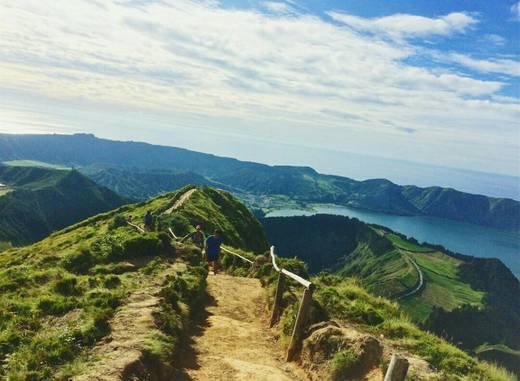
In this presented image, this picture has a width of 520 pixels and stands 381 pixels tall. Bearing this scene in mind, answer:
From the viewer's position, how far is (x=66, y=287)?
1720cm

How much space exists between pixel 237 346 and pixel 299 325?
289 cm

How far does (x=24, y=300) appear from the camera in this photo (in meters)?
15.1

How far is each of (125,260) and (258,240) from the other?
60.0 metres

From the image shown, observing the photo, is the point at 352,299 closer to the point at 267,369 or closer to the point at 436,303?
the point at 267,369

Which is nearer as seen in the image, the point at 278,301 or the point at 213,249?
the point at 278,301

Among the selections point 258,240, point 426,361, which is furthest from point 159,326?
point 258,240

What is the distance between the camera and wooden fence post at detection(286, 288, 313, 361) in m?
14.7

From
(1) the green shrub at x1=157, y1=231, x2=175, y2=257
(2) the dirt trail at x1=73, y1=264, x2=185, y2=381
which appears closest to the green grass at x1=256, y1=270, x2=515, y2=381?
(2) the dirt trail at x1=73, y1=264, x2=185, y2=381

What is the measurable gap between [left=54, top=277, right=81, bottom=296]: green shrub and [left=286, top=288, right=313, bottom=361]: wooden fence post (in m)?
8.84

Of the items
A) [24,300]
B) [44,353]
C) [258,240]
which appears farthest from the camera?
[258,240]

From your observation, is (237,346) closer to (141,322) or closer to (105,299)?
(141,322)

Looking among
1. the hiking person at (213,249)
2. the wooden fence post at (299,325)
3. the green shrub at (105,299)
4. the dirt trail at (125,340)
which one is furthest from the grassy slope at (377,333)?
the hiking person at (213,249)

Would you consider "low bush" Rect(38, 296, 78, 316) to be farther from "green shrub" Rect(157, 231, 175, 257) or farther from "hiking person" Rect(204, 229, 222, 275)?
"hiking person" Rect(204, 229, 222, 275)

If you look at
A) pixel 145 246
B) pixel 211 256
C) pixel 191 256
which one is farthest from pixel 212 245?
pixel 145 246
